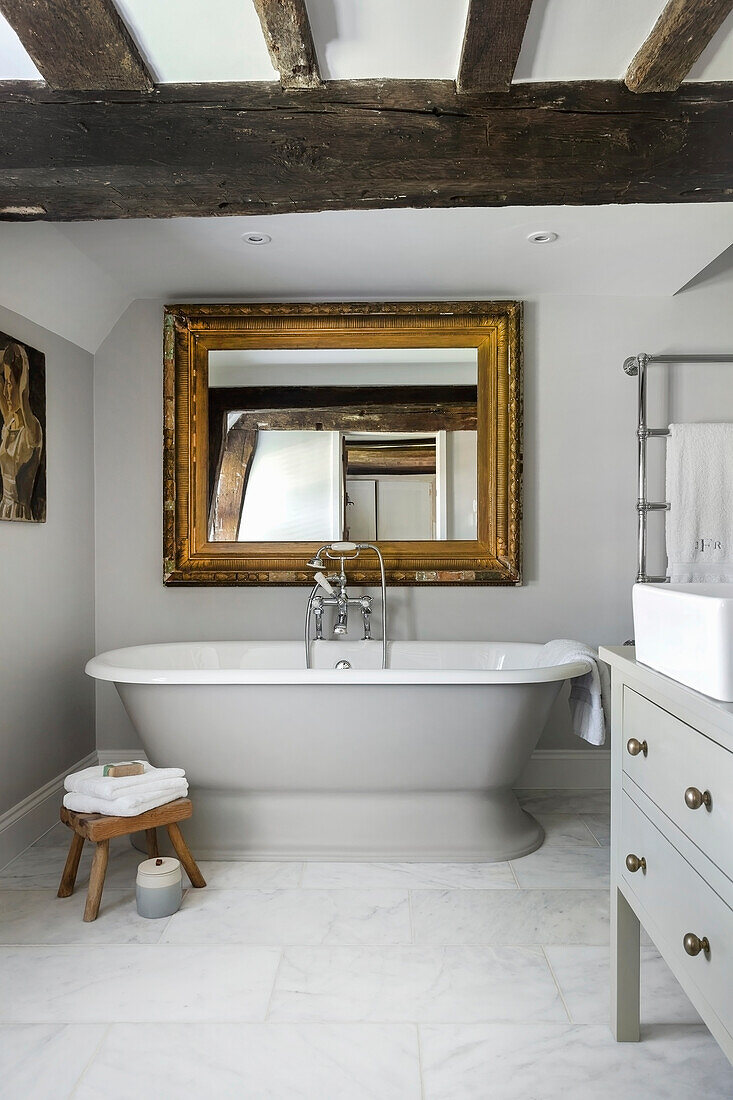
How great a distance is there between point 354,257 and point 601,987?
2471mm

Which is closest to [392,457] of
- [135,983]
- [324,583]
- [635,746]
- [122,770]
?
[324,583]

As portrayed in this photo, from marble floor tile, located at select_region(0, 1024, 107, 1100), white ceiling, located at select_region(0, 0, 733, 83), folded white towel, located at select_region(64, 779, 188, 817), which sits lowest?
marble floor tile, located at select_region(0, 1024, 107, 1100)

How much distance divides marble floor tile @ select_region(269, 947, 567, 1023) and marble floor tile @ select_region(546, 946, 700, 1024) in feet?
0.13

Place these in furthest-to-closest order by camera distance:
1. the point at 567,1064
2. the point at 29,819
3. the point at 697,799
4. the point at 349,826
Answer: the point at 29,819 < the point at 349,826 < the point at 567,1064 < the point at 697,799

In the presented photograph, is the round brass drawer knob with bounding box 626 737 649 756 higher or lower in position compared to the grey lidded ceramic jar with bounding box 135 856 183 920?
higher

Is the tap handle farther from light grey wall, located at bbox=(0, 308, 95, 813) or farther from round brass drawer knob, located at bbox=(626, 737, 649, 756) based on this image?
round brass drawer knob, located at bbox=(626, 737, 649, 756)

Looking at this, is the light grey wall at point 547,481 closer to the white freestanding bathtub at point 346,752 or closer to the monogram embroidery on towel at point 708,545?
the monogram embroidery on towel at point 708,545

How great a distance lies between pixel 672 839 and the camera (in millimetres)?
1442

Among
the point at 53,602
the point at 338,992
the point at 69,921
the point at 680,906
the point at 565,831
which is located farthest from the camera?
the point at 53,602

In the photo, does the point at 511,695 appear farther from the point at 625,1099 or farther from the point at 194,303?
the point at 194,303

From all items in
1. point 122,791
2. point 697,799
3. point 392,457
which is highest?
point 392,457

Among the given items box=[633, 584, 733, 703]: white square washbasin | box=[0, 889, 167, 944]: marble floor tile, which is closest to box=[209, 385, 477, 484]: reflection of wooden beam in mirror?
box=[0, 889, 167, 944]: marble floor tile

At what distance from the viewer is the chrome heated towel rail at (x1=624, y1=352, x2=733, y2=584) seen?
3.23 m

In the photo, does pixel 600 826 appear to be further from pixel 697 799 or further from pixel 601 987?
pixel 697 799
